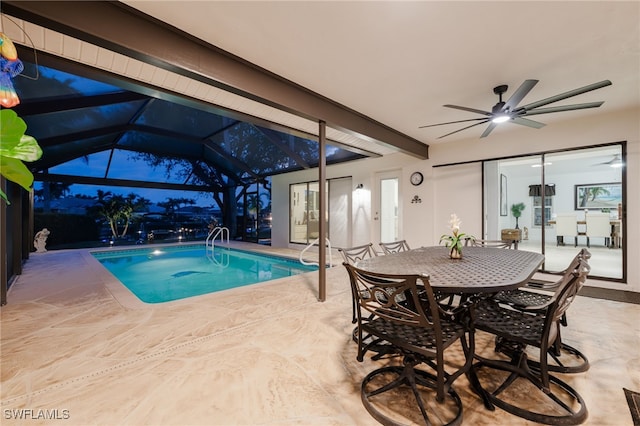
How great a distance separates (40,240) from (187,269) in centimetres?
537

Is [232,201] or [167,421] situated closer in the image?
[167,421]

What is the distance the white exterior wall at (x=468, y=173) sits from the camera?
147 inches

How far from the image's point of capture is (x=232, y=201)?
40.2 ft

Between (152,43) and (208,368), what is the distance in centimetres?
247

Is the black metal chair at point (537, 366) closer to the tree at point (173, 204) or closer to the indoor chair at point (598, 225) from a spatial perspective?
the indoor chair at point (598, 225)

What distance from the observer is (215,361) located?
6.85 feet

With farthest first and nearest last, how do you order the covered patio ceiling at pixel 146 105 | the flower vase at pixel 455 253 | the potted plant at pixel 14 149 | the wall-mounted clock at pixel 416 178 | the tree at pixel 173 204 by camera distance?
the tree at pixel 173 204 → the wall-mounted clock at pixel 416 178 → the flower vase at pixel 455 253 → the covered patio ceiling at pixel 146 105 → the potted plant at pixel 14 149

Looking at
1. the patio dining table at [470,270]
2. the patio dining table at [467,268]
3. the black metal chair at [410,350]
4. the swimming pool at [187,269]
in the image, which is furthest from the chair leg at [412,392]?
the swimming pool at [187,269]

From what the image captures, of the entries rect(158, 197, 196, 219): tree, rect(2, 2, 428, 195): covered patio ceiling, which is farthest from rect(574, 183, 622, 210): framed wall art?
rect(158, 197, 196, 219): tree

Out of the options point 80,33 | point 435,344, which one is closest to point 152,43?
point 80,33

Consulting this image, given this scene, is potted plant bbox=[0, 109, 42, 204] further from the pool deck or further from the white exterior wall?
the white exterior wall

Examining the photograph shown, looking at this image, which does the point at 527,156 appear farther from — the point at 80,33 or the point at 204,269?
the point at 204,269

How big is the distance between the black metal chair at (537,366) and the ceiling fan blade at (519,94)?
1.50 meters

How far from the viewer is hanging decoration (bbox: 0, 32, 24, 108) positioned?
103 centimetres
